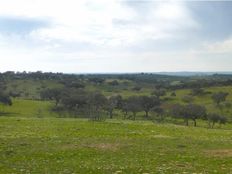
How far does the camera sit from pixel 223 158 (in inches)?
1096

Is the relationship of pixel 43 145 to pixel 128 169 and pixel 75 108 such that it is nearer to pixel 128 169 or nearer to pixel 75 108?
pixel 128 169

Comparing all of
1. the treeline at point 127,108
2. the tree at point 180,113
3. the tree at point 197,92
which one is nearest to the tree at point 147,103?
the treeline at point 127,108

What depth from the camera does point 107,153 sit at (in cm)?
2881

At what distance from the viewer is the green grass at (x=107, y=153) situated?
23047mm

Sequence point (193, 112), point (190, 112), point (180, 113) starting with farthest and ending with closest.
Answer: point (180, 113) < point (190, 112) < point (193, 112)

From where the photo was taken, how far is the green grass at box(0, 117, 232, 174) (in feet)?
75.6

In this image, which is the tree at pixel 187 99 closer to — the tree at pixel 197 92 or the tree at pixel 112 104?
the tree at pixel 197 92

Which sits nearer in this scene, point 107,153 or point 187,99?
point 107,153

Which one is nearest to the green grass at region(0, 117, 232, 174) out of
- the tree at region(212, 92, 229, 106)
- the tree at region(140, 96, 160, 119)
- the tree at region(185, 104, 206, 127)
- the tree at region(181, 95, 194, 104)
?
the tree at region(185, 104, 206, 127)

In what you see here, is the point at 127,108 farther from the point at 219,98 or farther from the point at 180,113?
the point at 219,98

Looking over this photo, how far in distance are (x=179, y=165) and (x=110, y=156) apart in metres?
5.51

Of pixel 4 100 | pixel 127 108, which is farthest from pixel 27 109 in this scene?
pixel 127 108

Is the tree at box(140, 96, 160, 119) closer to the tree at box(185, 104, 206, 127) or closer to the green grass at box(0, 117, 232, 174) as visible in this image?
the tree at box(185, 104, 206, 127)

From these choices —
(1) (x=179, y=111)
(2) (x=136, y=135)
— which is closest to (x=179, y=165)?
(2) (x=136, y=135)
